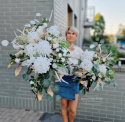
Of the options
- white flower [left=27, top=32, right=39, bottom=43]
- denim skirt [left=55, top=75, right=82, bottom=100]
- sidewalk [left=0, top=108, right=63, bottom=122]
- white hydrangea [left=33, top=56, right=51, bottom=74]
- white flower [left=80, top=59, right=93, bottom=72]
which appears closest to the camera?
white hydrangea [left=33, top=56, right=51, bottom=74]

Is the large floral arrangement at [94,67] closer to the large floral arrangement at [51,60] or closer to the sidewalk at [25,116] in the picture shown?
the large floral arrangement at [51,60]

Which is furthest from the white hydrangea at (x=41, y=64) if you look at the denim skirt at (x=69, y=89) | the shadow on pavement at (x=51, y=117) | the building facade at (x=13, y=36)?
the shadow on pavement at (x=51, y=117)

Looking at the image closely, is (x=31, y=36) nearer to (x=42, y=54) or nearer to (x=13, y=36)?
(x=42, y=54)

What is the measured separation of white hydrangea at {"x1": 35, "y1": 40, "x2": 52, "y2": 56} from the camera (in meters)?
1.69

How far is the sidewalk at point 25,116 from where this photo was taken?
3188 mm

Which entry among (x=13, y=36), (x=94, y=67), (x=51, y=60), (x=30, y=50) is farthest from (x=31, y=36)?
(x=13, y=36)

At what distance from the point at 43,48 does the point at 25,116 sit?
2171mm

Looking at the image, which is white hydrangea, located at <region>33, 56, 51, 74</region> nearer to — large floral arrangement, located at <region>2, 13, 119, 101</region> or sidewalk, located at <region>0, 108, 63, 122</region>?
large floral arrangement, located at <region>2, 13, 119, 101</region>

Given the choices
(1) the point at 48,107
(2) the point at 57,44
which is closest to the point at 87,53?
(2) the point at 57,44

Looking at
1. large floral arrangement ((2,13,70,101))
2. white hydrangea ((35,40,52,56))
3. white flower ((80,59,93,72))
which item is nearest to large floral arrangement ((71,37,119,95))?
white flower ((80,59,93,72))

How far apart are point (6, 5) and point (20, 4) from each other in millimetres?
317

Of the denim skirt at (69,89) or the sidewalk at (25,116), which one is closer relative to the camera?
the denim skirt at (69,89)

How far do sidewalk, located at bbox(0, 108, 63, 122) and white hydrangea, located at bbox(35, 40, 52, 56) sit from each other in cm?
196

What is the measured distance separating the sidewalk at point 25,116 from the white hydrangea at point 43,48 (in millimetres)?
1960
